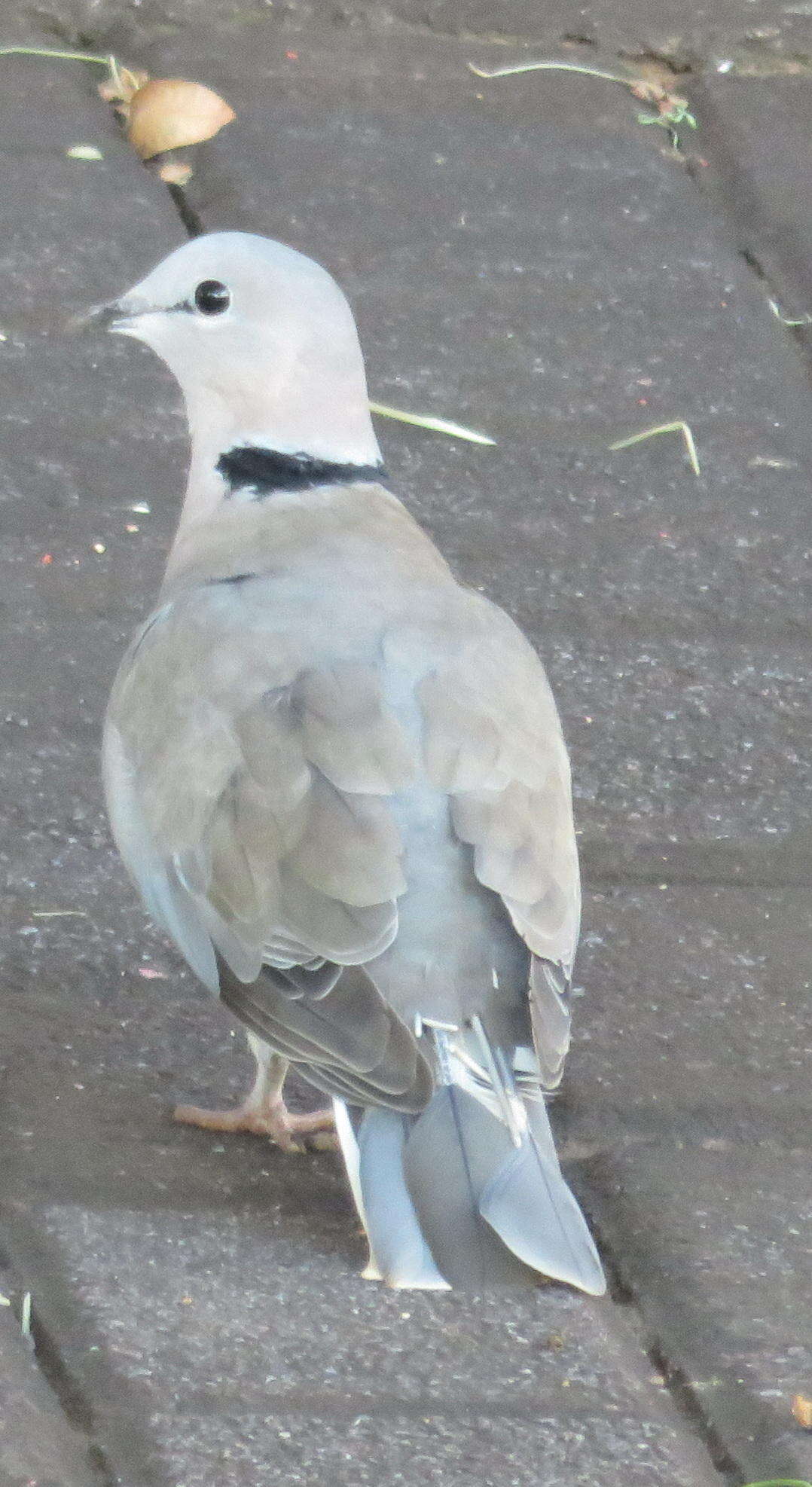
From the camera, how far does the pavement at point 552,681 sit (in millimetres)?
2383

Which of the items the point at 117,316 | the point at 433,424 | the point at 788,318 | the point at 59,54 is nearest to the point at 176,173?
the point at 59,54

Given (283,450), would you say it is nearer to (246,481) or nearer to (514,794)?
(246,481)

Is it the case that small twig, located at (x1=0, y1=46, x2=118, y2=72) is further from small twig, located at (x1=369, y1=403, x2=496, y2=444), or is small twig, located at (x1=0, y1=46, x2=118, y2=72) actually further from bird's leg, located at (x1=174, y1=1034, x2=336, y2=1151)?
bird's leg, located at (x1=174, y1=1034, x2=336, y2=1151)

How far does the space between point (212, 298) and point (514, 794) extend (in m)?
0.94

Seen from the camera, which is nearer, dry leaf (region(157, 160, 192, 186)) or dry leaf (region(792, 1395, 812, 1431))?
dry leaf (region(792, 1395, 812, 1431))

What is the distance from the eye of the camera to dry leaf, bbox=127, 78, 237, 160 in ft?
15.7

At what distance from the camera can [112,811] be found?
2.83 meters

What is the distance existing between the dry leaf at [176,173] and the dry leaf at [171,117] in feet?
0.12

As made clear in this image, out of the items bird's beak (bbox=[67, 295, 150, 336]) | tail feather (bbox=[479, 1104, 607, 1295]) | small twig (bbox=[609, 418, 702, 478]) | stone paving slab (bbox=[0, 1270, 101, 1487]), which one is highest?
bird's beak (bbox=[67, 295, 150, 336])

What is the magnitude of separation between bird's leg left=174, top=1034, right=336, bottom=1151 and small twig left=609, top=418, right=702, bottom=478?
177cm

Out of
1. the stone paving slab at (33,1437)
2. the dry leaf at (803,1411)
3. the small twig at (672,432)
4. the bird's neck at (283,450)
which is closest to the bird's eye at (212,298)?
the bird's neck at (283,450)

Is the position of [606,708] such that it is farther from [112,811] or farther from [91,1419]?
[91,1419]

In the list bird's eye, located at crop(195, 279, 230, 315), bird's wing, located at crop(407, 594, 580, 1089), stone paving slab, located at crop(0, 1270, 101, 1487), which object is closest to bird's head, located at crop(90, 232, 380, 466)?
bird's eye, located at crop(195, 279, 230, 315)

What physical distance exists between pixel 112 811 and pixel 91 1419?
78cm
